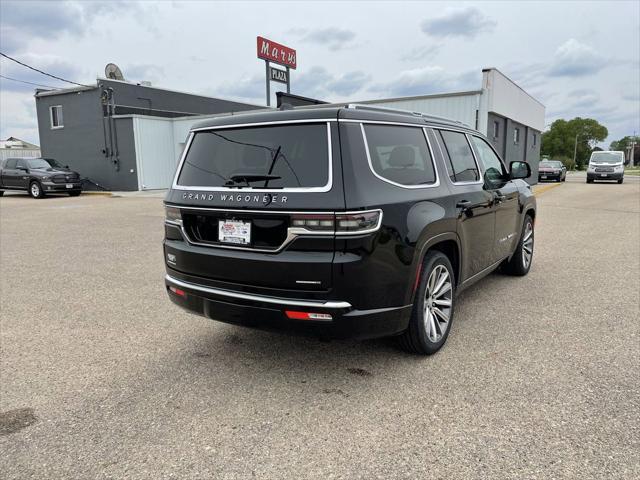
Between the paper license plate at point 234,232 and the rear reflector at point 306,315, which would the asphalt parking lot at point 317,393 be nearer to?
the rear reflector at point 306,315

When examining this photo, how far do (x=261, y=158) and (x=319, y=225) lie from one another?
66 centimetres

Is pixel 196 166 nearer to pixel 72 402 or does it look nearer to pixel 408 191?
pixel 408 191

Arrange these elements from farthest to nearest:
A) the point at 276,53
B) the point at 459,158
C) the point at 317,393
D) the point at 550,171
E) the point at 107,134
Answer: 1. the point at 276,53
2. the point at 550,171
3. the point at 107,134
4. the point at 459,158
5. the point at 317,393

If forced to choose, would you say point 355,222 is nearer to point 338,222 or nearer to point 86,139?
point 338,222

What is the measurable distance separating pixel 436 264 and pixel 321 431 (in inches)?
58.7

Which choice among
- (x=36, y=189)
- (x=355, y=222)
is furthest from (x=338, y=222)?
(x=36, y=189)

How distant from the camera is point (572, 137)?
113m

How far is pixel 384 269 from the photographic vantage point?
3.05m

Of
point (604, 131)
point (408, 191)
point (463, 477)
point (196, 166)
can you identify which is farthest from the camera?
point (604, 131)

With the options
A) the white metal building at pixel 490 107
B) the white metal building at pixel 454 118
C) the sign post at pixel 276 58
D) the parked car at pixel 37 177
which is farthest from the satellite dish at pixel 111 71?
the white metal building at pixel 490 107

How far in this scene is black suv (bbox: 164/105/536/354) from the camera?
2.93 meters

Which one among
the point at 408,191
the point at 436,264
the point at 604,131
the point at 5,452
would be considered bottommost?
the point at 5,452

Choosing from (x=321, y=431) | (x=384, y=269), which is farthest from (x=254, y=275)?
(x=321, y=431)

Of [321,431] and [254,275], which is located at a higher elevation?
[254,275]
